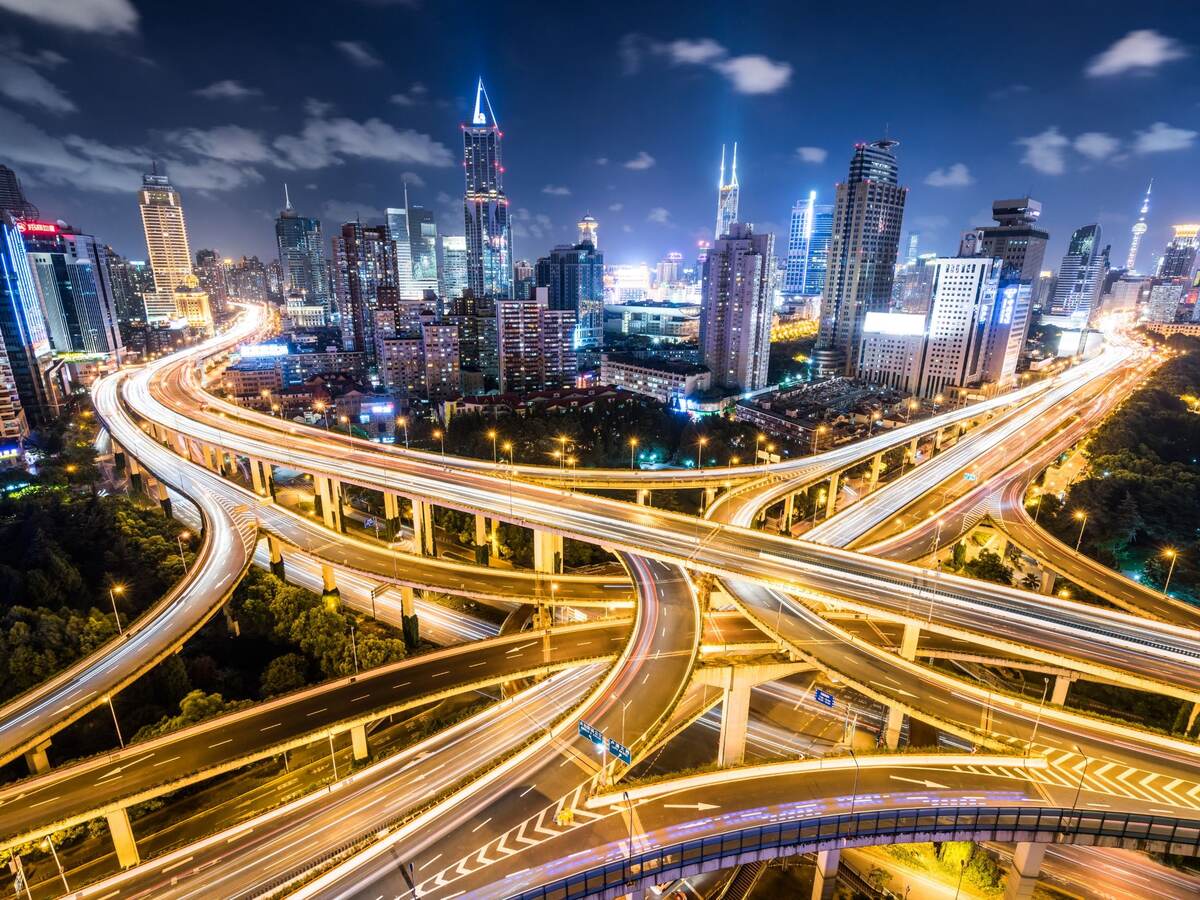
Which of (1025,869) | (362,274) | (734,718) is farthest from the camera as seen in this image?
(362,274)

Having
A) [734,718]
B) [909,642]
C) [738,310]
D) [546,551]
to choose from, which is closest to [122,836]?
[546,551]

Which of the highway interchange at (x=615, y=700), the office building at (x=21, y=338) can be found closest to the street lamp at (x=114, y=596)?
the highway interchange at (x=615, y=700)

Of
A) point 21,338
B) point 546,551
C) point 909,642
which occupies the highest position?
point 21,338

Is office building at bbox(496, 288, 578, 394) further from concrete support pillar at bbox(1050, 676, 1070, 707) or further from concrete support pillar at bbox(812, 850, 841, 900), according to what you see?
concrete support pillar at bbox(812, 850, 841, 900)

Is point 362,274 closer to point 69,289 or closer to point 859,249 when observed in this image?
point 69,289

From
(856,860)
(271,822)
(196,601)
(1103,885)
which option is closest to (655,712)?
(856,860)

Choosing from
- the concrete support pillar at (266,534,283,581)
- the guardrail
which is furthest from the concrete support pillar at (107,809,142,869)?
the concrete support pillar at (266,534,283,581)
